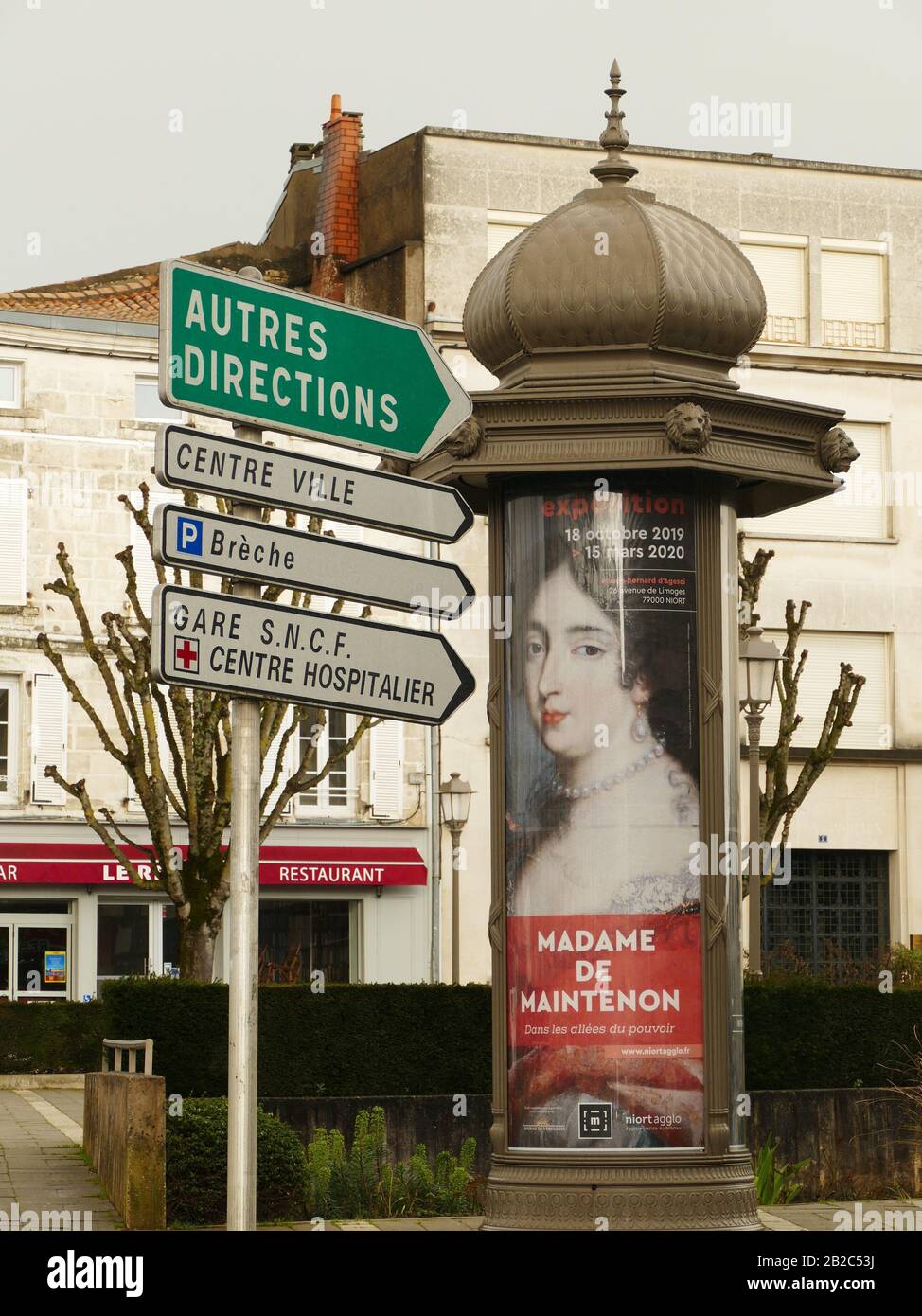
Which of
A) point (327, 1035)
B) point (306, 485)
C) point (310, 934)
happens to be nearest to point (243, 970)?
point (306, 485)

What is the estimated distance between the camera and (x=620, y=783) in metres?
11.2

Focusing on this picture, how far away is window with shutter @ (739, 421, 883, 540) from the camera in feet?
127

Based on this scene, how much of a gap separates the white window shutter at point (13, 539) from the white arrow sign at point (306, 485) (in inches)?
1116

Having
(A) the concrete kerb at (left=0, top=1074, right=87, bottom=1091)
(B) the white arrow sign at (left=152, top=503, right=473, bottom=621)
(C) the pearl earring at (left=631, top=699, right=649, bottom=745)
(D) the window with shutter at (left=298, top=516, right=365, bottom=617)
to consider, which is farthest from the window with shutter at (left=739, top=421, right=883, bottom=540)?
(B) the white arrow sign at (left=152, top=503, right=473, bottom=621)

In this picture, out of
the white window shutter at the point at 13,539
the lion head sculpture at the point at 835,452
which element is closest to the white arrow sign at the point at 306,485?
the lion head sculpture at the point at 835,452

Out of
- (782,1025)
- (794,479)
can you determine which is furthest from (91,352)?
(794,479)

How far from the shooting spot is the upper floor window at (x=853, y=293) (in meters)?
39.8

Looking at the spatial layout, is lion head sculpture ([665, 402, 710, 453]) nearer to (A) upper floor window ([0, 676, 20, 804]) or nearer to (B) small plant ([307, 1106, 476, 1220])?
(B) small plant ([307, 1106, 476, 1220])

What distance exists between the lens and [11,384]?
1393 inches

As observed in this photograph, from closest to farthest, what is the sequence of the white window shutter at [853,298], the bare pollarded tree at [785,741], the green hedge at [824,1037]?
the green hedge at [824,1037] < the bare pollarded tree at [785,741] < the white window shutter at [853,298]

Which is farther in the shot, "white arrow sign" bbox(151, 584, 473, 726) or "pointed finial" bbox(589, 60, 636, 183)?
"pointed finial" bbox(589, 60, 636, 183)

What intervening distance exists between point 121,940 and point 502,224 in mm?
14100

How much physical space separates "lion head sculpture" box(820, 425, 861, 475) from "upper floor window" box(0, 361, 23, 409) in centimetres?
2537

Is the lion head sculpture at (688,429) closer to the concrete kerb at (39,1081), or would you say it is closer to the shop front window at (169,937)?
the concrete kerb at (39,1081)
